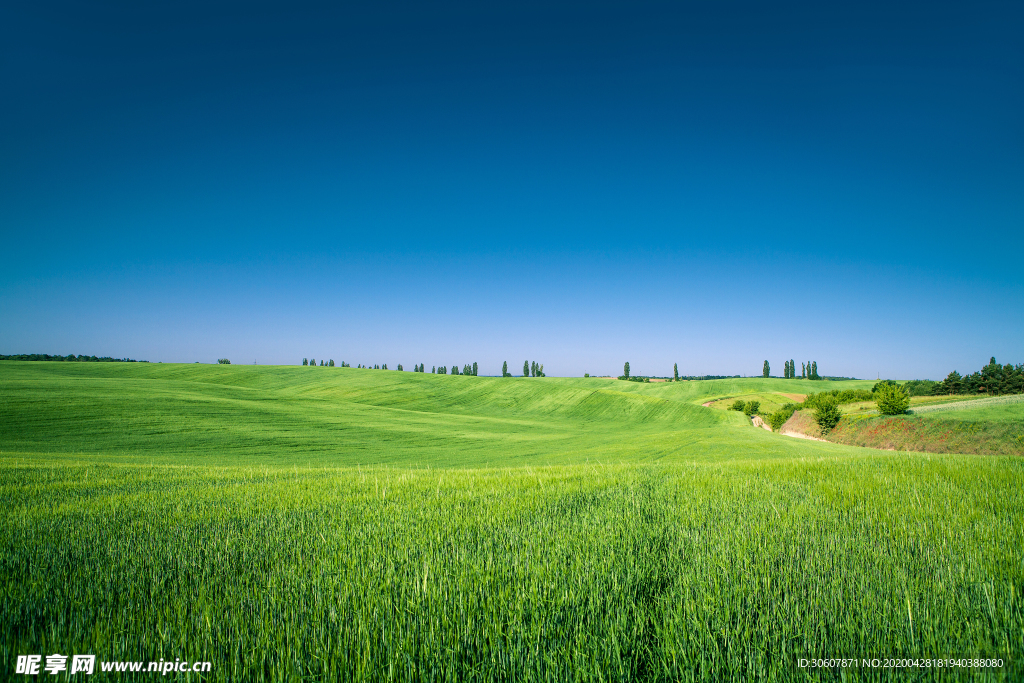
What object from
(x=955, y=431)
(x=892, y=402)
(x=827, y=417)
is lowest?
(x=827, y=417)

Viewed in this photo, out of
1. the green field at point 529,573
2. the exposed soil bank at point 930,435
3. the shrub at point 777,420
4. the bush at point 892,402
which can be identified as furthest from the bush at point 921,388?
the green field at point 529,573

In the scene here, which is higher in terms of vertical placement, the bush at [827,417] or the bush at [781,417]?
the bush at [827,417]

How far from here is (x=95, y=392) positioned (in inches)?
1417

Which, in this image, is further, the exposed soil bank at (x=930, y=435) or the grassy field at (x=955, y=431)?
the grassy field at (x=955, y=431)

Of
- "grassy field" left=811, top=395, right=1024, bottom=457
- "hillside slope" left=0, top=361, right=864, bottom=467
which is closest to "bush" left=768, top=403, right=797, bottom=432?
"hillside slope" left=0, top=361, right=864, bottom=467

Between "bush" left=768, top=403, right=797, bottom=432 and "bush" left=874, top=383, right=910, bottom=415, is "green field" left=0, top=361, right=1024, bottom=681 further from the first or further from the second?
"bush" left=768, top=403, right=797, bottom=432

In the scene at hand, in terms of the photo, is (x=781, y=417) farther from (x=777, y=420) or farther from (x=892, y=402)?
(x=892, y=402)

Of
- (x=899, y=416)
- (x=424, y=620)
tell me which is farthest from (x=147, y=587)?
(x=899, y=416)

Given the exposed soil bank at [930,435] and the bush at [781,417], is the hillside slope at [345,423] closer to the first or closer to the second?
the bush at [781,417]

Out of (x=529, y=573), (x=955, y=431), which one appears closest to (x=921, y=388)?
(x=955, y=431)

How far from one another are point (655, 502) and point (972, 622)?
308 centimetres

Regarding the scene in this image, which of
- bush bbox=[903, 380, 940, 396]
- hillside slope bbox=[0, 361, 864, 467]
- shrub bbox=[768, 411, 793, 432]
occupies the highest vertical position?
bush bbox=[903, 380, 940, 396]

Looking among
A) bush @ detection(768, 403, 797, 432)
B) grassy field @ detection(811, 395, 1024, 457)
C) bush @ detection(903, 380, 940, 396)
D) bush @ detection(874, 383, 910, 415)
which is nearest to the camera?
grassy field @ detection(811, 395, 1024, 457)

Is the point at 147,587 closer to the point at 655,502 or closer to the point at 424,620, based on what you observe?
the point at 424,620
